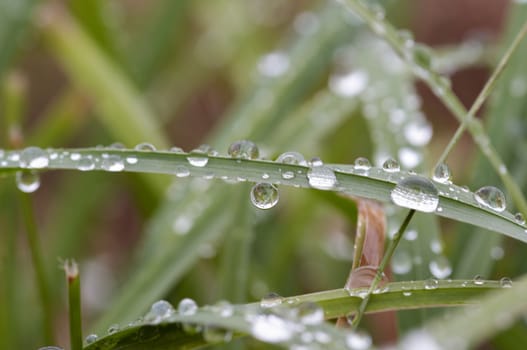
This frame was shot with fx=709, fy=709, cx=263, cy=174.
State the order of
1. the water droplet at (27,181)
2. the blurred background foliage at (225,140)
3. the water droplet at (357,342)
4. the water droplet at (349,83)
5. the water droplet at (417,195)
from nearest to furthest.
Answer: the water droplet at (357,342) → the water droplet at (417,195) → the water droplet at (27,181) → the blurred background foliage at (225,140) → the water droplet at (349,83)

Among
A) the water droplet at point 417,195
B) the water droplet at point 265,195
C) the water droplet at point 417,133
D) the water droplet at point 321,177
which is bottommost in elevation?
the water droplet at point 417,195

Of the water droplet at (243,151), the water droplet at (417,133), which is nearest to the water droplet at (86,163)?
the water droplet at (243,151)

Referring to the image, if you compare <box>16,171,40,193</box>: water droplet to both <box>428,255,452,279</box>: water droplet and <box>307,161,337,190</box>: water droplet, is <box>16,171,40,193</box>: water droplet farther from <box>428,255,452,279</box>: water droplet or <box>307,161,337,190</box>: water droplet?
<box>428,255,452,279</box>: water droplet

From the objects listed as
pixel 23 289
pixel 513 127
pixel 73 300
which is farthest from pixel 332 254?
pixel 73 300

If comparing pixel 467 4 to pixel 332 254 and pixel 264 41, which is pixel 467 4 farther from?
pixel 332 254

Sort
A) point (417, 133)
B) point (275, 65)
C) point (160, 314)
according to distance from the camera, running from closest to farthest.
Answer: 1. point (160, 314)
2. point (417, 133)
3. point (275, 65)

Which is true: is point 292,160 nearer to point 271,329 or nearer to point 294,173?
point 294,173

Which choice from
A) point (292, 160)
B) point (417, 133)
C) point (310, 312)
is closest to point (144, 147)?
point (292, 160)

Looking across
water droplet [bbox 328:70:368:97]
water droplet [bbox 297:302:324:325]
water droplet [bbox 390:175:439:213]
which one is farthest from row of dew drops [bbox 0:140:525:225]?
water droplet [bbox 328:70:368:97]

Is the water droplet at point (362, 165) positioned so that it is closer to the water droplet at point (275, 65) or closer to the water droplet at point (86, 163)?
the water droplet at point (86, 163)
